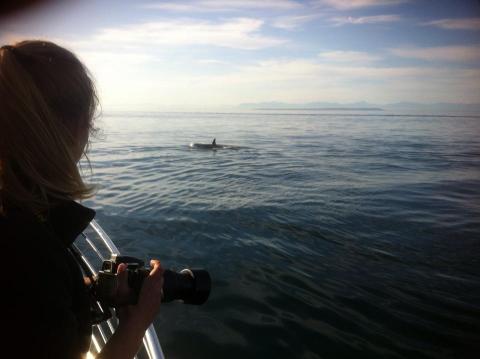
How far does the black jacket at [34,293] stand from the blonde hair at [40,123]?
0.18 meters

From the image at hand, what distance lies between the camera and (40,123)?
5.83 ft

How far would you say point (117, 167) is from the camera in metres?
17.8

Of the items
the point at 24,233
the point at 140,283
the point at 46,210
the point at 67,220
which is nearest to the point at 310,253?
the point at 140,283

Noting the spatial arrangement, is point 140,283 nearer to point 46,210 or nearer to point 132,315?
point 132,315

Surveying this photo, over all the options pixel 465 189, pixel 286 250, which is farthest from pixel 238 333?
pixel 465 189

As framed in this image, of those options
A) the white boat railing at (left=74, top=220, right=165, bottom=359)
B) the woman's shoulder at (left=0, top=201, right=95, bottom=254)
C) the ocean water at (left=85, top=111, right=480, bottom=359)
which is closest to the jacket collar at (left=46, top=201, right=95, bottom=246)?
the woman's shoulder at (left=0, top=201, right=95, bottom=254)

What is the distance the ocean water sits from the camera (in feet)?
17.5

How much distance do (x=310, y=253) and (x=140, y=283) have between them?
629 centimetres

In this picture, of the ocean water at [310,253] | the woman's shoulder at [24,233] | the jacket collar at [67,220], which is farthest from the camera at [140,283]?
the ocean water at [310,253]

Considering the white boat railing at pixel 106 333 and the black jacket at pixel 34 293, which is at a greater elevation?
the black jacket at pixel 34 293

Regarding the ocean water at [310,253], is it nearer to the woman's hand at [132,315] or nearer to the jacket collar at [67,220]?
the jacket collar at [67,220]

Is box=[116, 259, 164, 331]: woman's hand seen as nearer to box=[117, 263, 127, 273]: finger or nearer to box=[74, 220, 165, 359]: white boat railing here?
box=[117, 263, 127, 273]: finger

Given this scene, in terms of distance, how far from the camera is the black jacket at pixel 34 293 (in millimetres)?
1466

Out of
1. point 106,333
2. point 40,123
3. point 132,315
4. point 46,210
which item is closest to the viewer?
point 40,123
